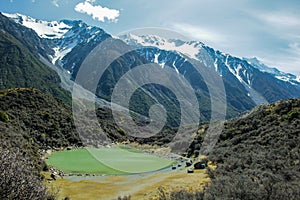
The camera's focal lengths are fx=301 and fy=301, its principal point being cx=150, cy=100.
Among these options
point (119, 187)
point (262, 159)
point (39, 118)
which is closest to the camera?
point (262, 159)

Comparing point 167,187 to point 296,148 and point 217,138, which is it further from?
point 217,138

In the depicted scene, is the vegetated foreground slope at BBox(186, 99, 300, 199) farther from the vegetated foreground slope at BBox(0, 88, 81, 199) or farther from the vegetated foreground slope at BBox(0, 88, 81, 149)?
the vegetated foreground slope at BBox(0, 88, 81, 149)

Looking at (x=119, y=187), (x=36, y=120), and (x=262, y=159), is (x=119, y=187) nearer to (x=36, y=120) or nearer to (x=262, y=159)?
(x=262, y=159)

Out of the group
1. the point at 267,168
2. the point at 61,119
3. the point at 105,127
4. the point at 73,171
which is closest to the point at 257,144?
the point at 267,168

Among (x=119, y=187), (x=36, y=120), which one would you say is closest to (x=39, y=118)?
(x=36, y=120)

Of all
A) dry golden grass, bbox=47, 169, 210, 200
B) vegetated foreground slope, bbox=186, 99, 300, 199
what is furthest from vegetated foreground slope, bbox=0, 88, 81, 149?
vegetated foreground slope, bbox=186, 99, 300, 199

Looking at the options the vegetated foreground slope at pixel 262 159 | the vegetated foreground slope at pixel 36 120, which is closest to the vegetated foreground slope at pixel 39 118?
the vegetated foreground slope at pixel 36 120

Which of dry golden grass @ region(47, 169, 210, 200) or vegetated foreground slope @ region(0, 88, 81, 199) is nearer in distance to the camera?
dry golden grass @ region(47, 169, 210, 200)

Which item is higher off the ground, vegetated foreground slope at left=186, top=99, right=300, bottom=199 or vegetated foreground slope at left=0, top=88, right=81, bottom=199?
vegetated foreground slope at left=186, top=99, right=300, bottom=199

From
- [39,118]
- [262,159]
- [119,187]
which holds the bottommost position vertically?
[119,187]

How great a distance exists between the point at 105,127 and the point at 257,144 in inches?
2601

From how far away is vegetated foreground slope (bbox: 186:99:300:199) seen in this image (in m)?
19.6

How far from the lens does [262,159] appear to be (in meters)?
31.7

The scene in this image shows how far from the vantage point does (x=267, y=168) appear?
28516mm
